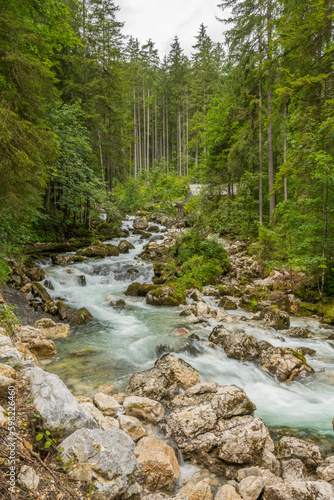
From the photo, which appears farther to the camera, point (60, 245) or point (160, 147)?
point (160, 147)

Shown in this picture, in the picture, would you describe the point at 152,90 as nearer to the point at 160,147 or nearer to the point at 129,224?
the point at 160,147

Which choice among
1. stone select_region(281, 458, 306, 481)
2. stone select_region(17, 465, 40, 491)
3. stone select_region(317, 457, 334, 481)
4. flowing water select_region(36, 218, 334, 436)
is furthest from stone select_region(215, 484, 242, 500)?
stone select_region(17, 465, 40, 491)

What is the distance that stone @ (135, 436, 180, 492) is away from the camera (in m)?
3.14

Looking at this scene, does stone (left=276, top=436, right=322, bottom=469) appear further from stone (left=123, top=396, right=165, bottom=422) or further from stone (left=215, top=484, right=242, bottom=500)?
stone (left=123, top=396, right=165, bottom=422)

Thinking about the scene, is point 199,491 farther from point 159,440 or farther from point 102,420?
point 102,420

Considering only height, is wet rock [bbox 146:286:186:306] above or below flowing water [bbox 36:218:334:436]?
above

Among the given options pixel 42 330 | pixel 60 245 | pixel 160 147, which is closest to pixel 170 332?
pixel 42 330

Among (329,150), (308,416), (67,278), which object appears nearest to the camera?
(308,416)

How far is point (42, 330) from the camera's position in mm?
7375

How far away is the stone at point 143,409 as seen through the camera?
4.22m

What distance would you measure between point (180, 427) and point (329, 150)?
348 inches

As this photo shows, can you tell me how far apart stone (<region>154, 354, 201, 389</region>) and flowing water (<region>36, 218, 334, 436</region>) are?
2.39 ft

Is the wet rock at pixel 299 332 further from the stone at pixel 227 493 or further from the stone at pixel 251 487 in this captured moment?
the stone at pixel 227 493

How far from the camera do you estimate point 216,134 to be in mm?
18469
